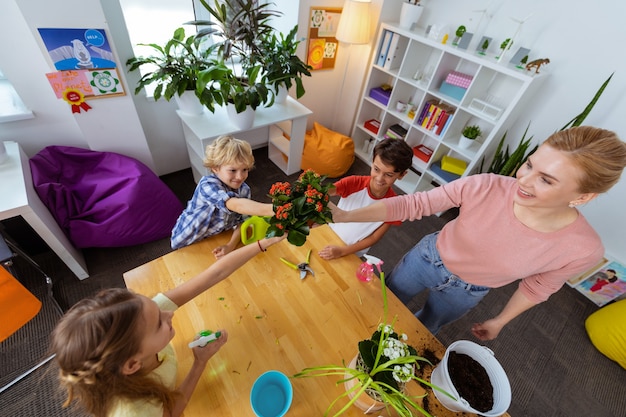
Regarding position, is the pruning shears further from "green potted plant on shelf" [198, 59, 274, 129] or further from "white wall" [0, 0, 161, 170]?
"white wall" [0, 0, 161, 170]

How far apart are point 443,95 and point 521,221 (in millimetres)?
2011

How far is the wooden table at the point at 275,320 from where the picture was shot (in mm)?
859

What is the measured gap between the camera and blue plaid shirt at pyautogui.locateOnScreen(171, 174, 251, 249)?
137 cm

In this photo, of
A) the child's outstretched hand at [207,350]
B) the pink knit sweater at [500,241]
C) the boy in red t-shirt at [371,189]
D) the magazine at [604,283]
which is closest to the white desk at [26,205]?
the child's outstretched hand at [207,350]

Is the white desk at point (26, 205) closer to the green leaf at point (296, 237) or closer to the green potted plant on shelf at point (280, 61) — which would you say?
the green leaf at point (296, 237)

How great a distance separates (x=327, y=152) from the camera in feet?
9.70

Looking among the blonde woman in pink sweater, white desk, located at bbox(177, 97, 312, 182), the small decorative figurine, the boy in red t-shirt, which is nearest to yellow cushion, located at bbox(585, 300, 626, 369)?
the blonde woman in pink sweater

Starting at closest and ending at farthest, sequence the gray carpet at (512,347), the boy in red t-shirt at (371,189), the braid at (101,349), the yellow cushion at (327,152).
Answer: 1. the braid at (101,349)
2. the boy in red t-shirt at (371,189)
3. the gray carpet at (512,347)
4. the yellow cushion at (327,152)

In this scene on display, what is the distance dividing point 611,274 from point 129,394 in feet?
10.5

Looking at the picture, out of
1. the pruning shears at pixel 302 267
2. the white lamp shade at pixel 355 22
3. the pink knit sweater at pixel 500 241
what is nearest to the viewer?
the pink knit sweater at pixel 500 241

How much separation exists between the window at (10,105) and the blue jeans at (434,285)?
248cm

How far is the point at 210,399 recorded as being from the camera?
32.5 inches

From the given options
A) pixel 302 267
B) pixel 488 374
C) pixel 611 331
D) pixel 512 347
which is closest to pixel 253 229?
pixel 302 267

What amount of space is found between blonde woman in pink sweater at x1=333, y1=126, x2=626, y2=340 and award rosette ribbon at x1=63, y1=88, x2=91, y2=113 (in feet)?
6.32
